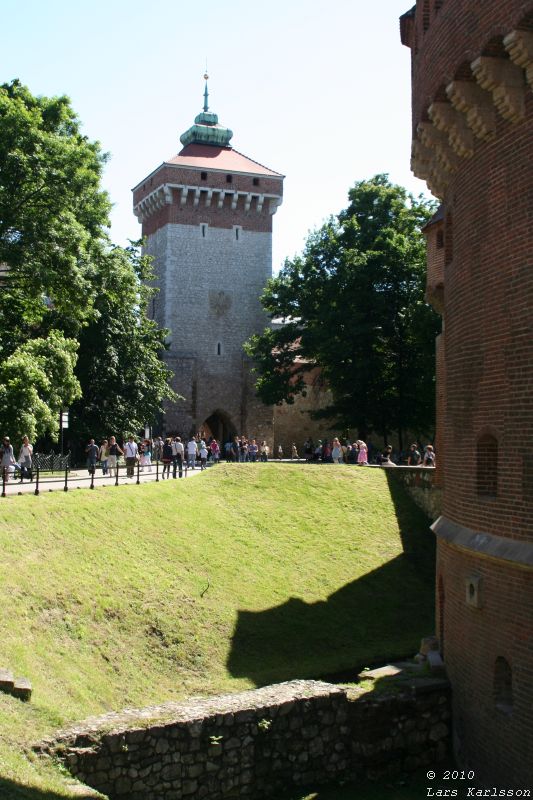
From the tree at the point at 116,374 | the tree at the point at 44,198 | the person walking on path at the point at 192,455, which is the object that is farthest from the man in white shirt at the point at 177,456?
the tree at the point at 116,374

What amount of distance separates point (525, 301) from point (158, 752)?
7226mm

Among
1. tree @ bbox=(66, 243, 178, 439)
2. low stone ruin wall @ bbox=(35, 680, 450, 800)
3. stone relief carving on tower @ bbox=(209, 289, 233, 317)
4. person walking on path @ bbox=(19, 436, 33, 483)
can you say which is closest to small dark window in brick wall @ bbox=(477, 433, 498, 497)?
low stone ruin wall @ bbox=(35, 680, 450, 800)

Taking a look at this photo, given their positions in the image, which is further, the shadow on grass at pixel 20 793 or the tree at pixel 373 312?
the tree at pixel 373 312

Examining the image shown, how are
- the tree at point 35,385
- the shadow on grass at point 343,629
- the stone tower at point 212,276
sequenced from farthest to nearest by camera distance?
the stone tower at point 212,276 < the tree at point 35,385 < the shadow on grass at point 343,629

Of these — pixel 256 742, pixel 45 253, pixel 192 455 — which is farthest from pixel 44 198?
pixel 256 742

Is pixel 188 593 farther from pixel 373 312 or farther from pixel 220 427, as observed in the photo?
pixel 220 427

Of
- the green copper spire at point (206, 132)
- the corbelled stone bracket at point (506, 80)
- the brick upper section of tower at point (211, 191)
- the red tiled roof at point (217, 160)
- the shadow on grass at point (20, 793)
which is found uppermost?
the green copper spire at point (206, 132)

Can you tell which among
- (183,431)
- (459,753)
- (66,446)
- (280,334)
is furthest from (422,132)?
(183,431)

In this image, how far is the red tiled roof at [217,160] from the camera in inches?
2095

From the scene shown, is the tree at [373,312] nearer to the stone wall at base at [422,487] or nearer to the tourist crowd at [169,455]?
the tourist crowd at [169,455]

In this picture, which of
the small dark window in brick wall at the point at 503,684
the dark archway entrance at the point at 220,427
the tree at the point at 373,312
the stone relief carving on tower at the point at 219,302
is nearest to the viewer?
the small dark window in brick wall at the point at 503,684

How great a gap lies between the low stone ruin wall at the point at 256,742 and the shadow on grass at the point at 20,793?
1.35 metres

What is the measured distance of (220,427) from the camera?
55469 mm

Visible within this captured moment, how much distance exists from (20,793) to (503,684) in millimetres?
6227
